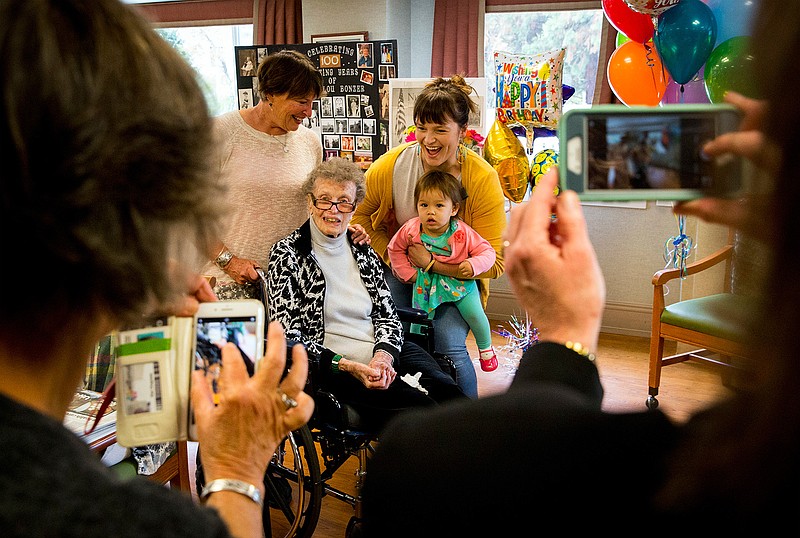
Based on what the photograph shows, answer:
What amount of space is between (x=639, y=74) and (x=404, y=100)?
4.59 ft

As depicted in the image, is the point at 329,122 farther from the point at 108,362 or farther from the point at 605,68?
the point at 108,362

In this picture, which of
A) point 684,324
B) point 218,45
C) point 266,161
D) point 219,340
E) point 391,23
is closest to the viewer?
point 219,340

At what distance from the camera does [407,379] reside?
2383 millimetres

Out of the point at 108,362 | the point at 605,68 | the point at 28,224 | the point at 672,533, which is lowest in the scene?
the point at 108,362

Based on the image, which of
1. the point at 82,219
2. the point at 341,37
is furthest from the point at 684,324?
the point at 341,37

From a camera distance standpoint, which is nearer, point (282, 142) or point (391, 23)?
point (282, 142)

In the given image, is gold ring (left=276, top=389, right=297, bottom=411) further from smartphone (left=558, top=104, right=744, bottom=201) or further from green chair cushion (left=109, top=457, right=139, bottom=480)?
green chair cushion (left=109, top=457, right=139, bottom=480)

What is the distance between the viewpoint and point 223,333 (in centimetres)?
118

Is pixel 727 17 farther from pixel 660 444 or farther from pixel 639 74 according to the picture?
pixel 660 444

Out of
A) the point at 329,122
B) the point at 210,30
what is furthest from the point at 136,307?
the point at 210,30

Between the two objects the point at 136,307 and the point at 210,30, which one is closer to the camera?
the point at 136,307

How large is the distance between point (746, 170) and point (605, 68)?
4.41 meters

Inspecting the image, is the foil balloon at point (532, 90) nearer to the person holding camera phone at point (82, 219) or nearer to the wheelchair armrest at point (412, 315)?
the wheelchair armrest at point (412, 315)

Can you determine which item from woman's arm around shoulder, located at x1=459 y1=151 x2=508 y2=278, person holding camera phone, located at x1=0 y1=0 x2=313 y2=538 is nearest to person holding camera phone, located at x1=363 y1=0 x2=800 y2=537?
person holding camera phone, located at x1=0 y1=0 x2=313 y2=538
